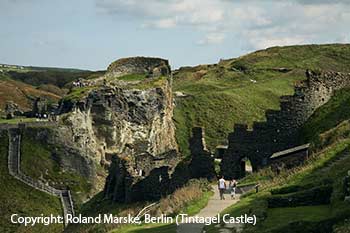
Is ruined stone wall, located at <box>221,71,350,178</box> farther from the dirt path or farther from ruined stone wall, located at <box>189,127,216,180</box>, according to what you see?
the dirt path

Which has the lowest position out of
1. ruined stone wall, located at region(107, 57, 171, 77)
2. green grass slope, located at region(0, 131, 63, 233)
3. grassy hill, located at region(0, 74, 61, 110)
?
green grass slope, located at region(0, 131, 63, 233)

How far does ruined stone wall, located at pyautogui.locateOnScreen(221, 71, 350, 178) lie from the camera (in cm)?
3653

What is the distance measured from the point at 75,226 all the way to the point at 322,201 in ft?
65.7

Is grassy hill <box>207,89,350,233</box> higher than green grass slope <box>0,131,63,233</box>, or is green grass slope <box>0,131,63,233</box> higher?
grassy hill <box>207,89,350,233</box>

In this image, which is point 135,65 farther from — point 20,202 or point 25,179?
point 20,202

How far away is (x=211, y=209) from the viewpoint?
85.6 ft

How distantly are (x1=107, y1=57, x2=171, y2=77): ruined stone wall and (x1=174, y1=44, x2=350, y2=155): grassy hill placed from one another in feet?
27.9

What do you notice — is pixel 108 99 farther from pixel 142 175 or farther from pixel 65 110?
pixel 142 175

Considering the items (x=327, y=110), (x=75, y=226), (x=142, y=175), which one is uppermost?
(x=327, y=110)

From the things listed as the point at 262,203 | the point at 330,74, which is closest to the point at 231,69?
the point at 330,74

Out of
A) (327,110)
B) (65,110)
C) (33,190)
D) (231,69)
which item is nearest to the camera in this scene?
(327,110)

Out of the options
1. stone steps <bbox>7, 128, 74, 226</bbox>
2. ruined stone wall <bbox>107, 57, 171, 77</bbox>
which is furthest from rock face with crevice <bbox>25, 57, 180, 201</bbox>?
stone steps <bbox>7, 128, 74, 226</bbox>

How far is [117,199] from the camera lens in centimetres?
3756

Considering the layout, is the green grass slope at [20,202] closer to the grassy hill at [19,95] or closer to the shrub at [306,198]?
the shrub at [306,198]
